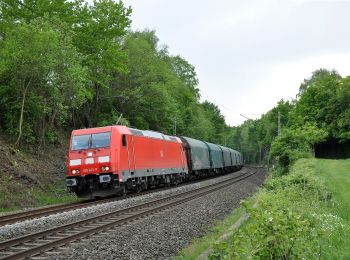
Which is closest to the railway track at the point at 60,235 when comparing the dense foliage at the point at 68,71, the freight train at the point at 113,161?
the freight train at the point at 113,161

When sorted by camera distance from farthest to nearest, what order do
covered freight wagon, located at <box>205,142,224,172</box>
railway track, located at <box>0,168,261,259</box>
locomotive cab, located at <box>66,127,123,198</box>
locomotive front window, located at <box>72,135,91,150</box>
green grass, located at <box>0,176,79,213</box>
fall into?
covered freight wagon, located at <box>205,142,224,172</box> → locomotive front window, located at <box>72,135,91,150</box> → locomotive cab, located at <box>66,127,123,198</box> → green grass, located at <box>0,176,79,213</box> → railway track, located at <box>0,168,261,259</box>

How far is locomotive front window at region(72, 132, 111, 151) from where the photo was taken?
69.7ft

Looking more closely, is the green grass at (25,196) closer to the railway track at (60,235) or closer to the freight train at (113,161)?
the freight train at (113,161)

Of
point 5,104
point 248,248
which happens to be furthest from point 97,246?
point 5,104

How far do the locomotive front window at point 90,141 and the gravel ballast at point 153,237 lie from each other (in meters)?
5.47

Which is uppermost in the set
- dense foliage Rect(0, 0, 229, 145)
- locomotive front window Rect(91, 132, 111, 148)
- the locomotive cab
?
dense foliage Rect(0, 0, 229, 145)

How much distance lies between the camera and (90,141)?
21578mm

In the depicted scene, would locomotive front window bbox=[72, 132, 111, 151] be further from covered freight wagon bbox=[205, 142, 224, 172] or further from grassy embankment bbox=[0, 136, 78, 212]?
covered freight wagon bbox=[205, 142, 224, 172]

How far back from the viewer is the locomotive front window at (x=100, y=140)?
21.2 metres

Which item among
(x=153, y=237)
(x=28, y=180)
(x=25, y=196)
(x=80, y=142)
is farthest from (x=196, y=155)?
(x=153, y=237)

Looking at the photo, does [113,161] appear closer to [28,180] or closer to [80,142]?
[80,142]

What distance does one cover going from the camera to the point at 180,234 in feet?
38.5

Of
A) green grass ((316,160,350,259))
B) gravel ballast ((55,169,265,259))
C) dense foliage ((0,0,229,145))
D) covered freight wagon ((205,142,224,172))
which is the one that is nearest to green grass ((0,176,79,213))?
dense foliage ((0,0,229,145))

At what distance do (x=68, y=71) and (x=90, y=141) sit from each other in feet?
16.2
